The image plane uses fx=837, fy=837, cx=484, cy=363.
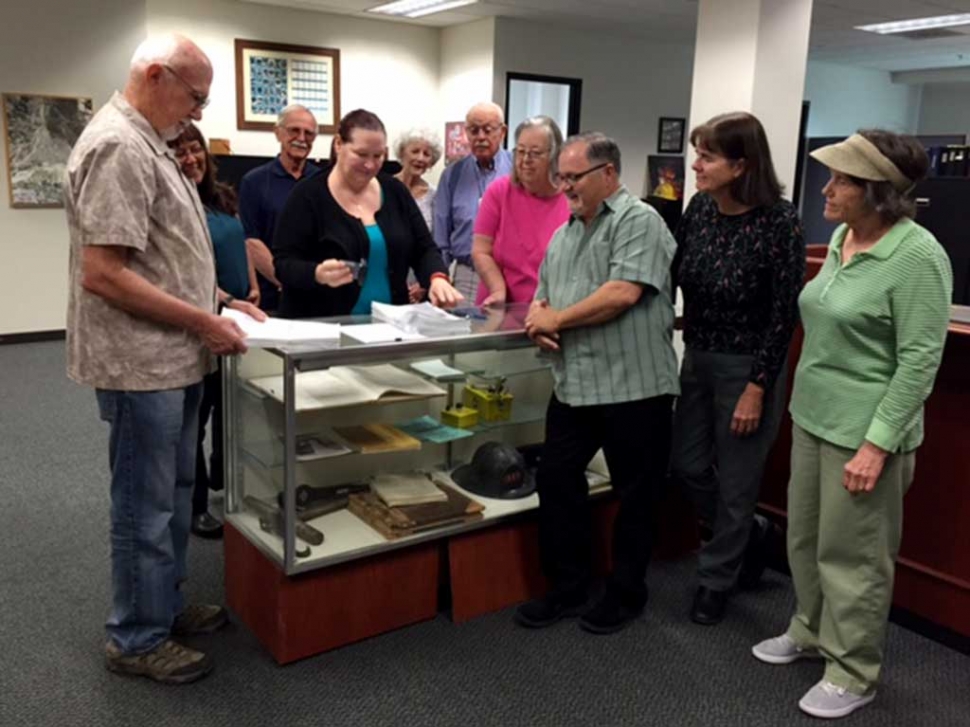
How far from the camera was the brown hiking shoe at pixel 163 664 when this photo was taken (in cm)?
219

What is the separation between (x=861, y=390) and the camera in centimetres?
197

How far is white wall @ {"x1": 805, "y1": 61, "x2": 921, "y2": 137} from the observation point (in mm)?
10180

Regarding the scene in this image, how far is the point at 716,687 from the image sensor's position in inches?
88.4

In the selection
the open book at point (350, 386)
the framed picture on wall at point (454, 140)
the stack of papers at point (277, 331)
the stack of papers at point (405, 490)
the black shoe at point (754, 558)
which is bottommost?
the black shoe at point (754, 558)

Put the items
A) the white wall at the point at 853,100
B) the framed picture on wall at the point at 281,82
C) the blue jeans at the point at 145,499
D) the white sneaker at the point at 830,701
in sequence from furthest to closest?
the white wall at the point at 853,100, the framed picture on wall at the point at 281,82, the white sneaker at the point at 830,701, the blue jeans at the point at 145,499

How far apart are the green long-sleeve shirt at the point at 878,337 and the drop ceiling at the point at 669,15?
Answer: 5375 mm

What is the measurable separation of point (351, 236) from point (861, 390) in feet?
5.00

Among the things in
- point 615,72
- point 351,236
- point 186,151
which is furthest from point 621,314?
point 615,72

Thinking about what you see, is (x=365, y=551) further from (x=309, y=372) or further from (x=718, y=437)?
(x=718, y=437)

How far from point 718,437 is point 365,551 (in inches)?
42.3

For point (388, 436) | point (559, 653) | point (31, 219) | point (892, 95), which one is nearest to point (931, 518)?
point (559, 653)

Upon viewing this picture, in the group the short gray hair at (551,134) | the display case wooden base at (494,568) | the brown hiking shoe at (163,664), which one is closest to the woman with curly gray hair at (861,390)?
the display case wooden base at (494,568)

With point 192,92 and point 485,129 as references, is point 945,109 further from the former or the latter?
point 192,92

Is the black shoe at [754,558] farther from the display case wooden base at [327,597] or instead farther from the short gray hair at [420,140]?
the short gray hair at [420,140]
